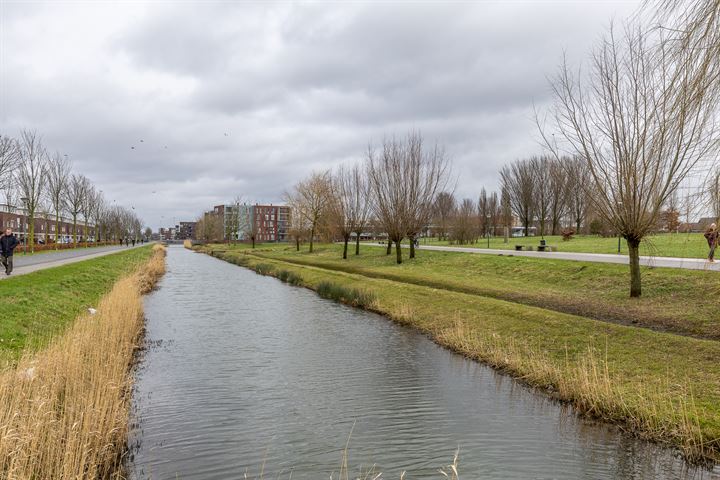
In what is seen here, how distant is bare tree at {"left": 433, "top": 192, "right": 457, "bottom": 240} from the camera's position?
77.0 metres

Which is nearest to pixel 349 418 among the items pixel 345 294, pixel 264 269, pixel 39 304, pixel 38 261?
pixel 39 304

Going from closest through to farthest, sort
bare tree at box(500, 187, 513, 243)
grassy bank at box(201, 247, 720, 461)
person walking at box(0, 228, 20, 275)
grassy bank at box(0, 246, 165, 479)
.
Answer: grassy bank at box(0, 246, 165, 479) < grassy bank at box(201, 247, 720, 461) < person walking at box(0, 228, 20, 275) < bare tree at box(500, 187, 513, 243)

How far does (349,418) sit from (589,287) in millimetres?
14327

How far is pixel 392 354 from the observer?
44.9ft

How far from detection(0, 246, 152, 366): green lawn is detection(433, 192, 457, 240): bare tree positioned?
57062 mm

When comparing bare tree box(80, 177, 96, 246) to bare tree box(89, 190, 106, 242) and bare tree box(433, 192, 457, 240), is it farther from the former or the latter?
bare tree box(433, 192, 457, 240)

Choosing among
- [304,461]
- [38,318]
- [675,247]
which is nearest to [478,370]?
[304,461]

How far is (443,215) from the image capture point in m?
84.9

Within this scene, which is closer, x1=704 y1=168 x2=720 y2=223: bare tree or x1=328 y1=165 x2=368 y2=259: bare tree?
x1=704 y1=168 x2=720 y2=223: bare tree

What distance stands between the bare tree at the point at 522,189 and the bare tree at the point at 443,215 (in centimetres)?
1016

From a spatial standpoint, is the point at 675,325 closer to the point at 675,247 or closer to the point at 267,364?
the point at 267,364

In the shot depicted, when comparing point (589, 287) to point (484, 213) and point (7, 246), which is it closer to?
point (7, 246)

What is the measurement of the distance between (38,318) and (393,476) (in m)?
11.4

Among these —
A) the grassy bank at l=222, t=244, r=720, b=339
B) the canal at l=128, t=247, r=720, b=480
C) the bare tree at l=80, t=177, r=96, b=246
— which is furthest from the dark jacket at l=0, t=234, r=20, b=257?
the bare tree at l=80, t=177, r=96, b=246
